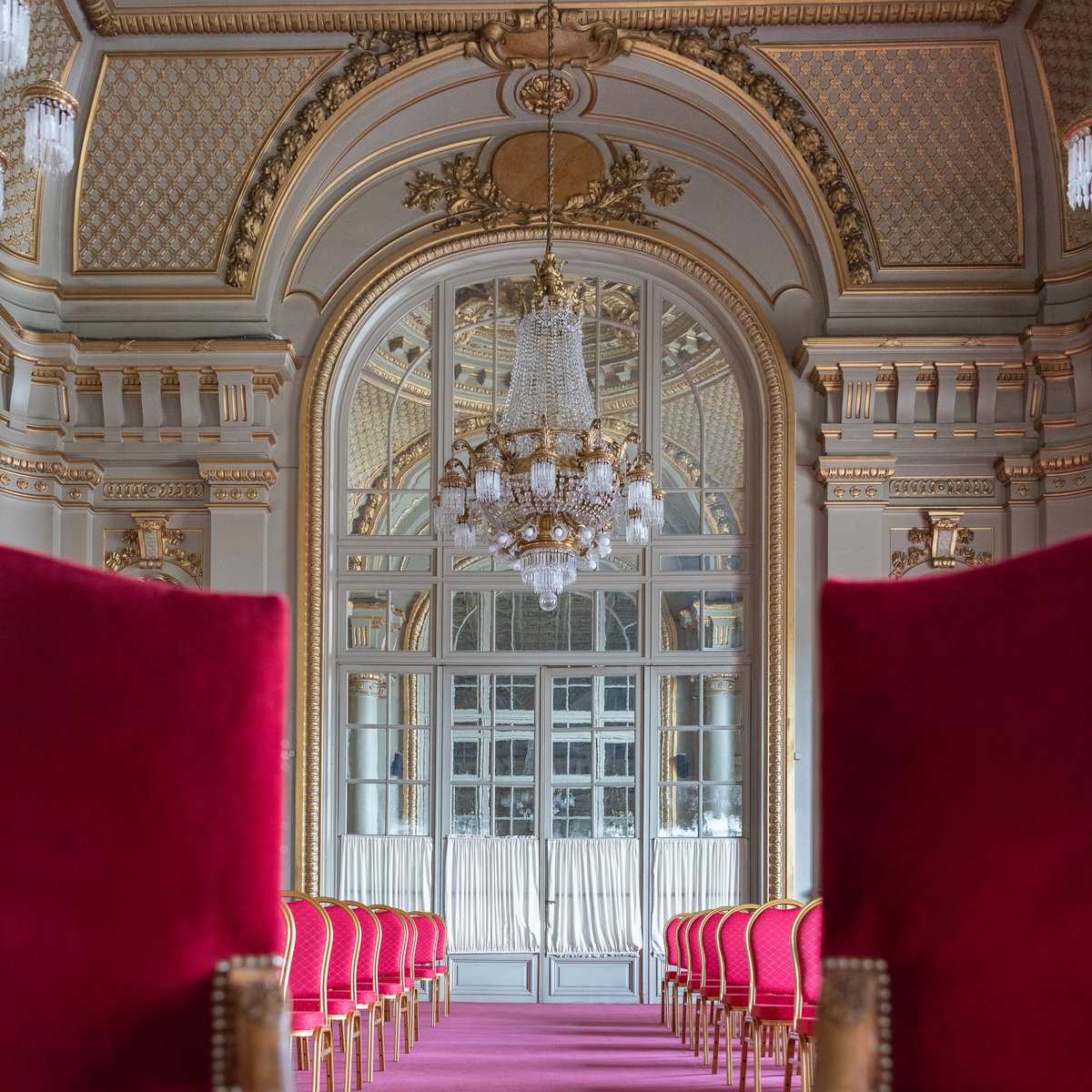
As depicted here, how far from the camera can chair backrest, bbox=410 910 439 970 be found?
848cm

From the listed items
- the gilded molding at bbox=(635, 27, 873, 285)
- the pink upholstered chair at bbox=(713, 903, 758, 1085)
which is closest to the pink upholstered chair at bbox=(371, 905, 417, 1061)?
the pink upholstered chair at bbox=(713, 903, 758, 1085)

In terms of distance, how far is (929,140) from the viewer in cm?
997

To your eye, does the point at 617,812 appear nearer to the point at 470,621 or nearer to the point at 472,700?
the point at 472,700

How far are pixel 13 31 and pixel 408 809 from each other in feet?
21.8

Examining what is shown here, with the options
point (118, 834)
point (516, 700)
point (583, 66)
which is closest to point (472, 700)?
point (516, 700)

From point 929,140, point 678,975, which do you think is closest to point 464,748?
point 678,975

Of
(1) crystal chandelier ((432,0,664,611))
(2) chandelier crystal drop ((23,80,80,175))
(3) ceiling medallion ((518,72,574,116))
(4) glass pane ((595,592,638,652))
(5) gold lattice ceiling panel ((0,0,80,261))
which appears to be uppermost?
(3) ceiling medallion ((518,72,574,116))

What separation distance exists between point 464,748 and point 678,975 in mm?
2979

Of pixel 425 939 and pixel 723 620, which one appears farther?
pixel 723 620

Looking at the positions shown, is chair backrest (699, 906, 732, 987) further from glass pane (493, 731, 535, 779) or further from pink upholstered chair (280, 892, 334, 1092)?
glass pane (493, 731, 535, 779)

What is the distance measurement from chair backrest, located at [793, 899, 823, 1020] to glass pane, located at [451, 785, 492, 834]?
18.9 ft

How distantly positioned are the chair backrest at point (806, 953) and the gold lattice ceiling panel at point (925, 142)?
6509mm

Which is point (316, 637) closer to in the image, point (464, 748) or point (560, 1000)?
point (464, 748)

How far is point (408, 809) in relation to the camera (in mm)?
10516
